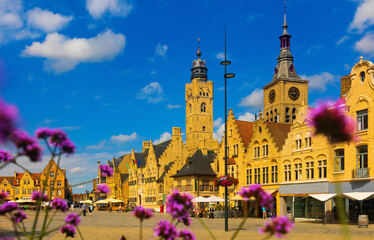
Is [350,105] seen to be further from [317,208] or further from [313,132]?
[313,132]

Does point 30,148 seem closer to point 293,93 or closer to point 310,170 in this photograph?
point 310,170

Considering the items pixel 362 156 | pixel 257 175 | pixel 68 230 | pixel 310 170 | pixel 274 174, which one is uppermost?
pixel 362 156

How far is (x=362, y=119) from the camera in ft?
109

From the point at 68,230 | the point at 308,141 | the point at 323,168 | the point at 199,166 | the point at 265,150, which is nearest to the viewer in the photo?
the point at 68,230

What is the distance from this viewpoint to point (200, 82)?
12219cm

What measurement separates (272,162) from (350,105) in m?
12.5

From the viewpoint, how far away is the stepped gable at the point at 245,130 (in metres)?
52.0

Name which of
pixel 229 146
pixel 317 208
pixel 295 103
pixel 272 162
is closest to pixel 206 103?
pixel 295 103

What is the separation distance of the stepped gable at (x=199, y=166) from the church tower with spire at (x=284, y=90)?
4844cm

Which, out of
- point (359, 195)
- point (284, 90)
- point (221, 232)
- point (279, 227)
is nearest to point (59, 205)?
point (279, 227)

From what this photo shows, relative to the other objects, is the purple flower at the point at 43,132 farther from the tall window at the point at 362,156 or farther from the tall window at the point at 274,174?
the tall window at the point at 274,174

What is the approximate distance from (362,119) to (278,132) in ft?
45.8

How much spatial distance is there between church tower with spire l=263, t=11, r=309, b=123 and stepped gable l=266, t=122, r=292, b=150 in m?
58.0

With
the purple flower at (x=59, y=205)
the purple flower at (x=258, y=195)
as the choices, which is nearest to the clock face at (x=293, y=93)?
the purple flower at (x=59, y=205)
